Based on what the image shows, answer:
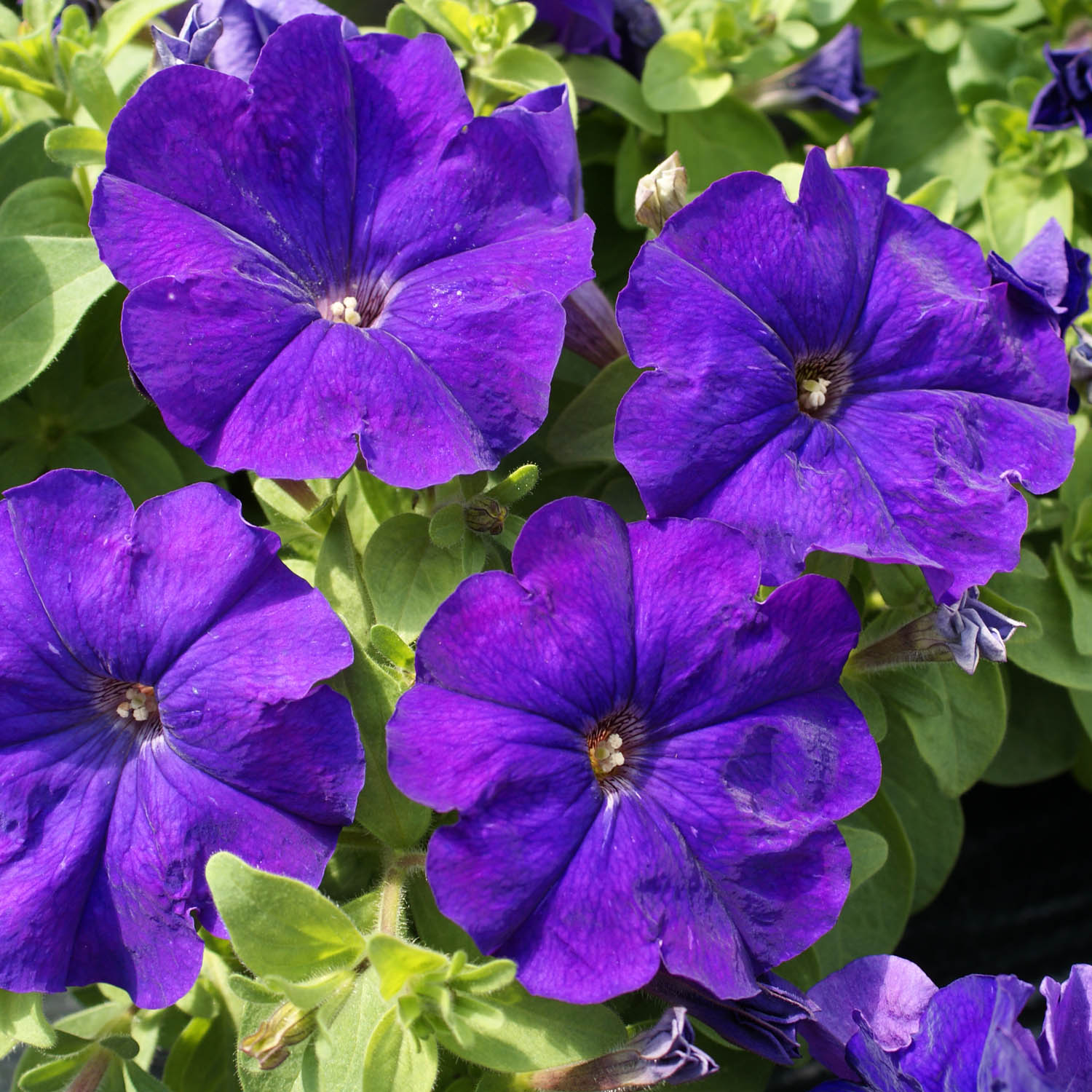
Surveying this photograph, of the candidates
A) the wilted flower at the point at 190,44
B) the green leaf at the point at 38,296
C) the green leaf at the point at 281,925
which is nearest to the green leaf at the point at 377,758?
the green leaf at the point at 281,925

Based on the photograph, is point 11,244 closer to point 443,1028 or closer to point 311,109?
point 311,109

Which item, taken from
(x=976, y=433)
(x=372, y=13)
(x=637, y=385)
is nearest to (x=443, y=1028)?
(x=637, y=385)

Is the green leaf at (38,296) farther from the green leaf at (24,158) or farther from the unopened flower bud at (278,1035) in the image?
the unopened flower bud at (278,1035)

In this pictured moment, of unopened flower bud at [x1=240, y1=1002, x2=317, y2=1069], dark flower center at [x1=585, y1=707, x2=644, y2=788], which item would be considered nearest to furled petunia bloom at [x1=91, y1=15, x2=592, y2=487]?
dark flower center at [x1=585, y1=707, x2=644, y2=788]

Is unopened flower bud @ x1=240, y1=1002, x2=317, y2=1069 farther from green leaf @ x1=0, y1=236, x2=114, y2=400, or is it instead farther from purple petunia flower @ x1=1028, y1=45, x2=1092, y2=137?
purple petunia flower @ x1=1028, y1=45, x2=1092, y2=137

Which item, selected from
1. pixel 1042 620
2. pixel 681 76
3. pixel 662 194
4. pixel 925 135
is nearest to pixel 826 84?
pixel 925 135

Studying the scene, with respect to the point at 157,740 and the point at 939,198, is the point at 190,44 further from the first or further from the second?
the point at 939,198
